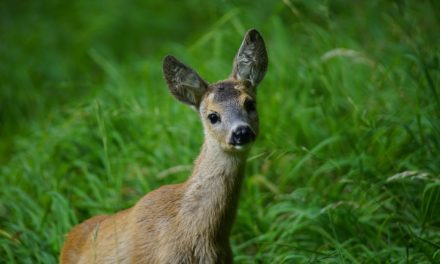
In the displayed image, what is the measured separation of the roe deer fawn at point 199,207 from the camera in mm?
3705

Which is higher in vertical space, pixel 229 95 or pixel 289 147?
pixel 229 95

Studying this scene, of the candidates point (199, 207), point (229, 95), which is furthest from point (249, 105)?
point (199, 207)

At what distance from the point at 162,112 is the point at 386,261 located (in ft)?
7.74

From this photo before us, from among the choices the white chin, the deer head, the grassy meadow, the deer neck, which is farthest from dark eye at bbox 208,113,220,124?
the grassy meadow

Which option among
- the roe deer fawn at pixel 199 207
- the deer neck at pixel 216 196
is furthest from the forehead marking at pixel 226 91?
the deer neck at pixel 216 196

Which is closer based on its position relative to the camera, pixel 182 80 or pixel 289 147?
pixel 182 80

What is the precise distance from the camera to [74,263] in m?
4.04

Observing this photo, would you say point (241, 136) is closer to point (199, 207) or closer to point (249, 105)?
point (249, 105)

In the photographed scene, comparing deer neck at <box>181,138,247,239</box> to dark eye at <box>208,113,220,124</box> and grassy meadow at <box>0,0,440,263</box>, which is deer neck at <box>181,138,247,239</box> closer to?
dark eye at <box>208,113,220,124</box>

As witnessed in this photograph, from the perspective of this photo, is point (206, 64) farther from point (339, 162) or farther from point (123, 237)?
point (123, 237)

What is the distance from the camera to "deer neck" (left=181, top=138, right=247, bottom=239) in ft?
12.3

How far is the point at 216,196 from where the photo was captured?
3775 mm

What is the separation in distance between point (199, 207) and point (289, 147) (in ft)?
2.48

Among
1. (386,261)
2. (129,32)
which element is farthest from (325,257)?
(129,32)
